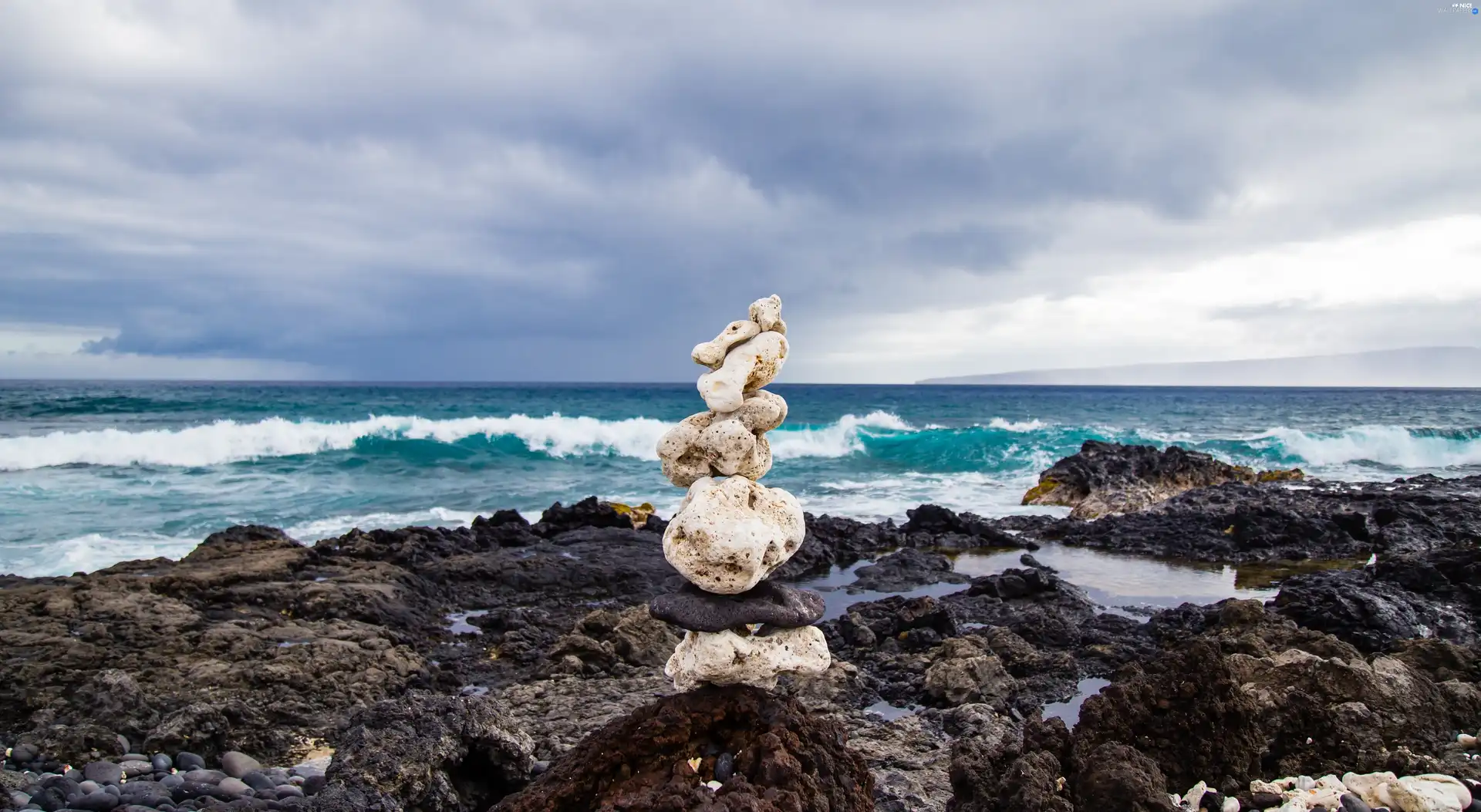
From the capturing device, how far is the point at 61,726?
5969 mm

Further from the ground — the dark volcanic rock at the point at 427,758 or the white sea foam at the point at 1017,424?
the dark volcanic rock at the point at 427,758

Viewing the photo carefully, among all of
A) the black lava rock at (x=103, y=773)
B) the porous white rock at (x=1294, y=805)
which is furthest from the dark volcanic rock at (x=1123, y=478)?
the black lava rock at (x=103, y=773)

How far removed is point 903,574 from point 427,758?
886 centimetres

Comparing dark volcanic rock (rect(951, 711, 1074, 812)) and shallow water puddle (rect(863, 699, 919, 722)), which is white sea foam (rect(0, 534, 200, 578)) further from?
dark volcanic rock (rect(951, 711, 1074, 812))

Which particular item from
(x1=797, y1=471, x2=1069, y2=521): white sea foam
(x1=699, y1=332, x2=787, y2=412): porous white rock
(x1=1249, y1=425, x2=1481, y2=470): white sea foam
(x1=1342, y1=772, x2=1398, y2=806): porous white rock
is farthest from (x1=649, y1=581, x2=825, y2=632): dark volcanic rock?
(x1=1249, y1=425, x2=1481, y2=470): white sea foam

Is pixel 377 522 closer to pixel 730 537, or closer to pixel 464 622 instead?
pixel 464 622

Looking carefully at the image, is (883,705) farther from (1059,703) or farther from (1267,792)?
(1267,792)

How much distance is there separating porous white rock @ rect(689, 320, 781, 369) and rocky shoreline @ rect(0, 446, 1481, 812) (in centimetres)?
127

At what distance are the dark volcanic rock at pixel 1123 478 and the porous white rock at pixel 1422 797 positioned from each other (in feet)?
52.9

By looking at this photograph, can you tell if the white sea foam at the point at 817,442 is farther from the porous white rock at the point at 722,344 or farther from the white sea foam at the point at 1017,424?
the porous white rock at the point at 722,344

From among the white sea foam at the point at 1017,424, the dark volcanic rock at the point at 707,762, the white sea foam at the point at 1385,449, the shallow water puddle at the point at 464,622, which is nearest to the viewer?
the dark volcanic rock at the point at 707,762

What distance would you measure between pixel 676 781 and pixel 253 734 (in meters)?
4.50

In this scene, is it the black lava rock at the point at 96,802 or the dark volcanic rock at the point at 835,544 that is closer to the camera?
the black lava rock at the point at 96,802

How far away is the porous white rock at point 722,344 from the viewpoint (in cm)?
484
